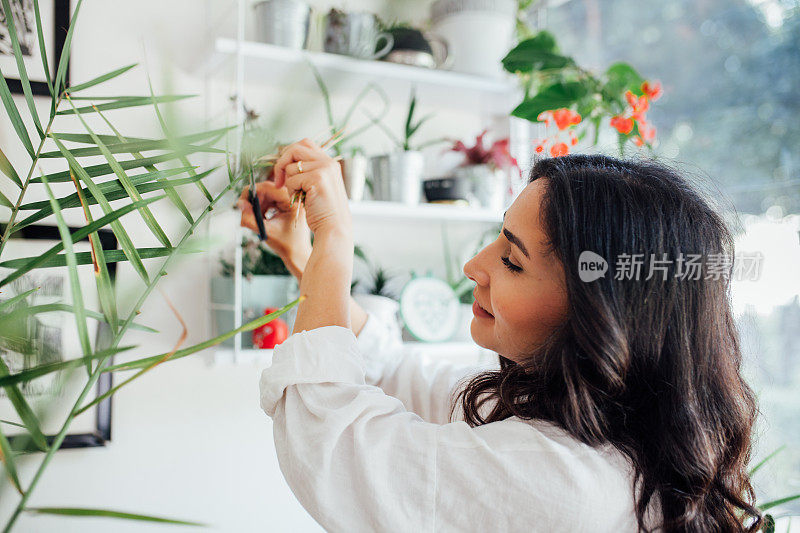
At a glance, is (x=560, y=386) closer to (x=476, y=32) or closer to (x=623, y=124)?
(x=623, y=124)

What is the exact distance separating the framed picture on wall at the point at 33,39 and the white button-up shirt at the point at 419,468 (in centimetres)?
83

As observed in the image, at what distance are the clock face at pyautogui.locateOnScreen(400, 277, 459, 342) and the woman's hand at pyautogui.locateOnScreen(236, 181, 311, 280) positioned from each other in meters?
0.40

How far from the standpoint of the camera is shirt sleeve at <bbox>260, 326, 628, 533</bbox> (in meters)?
0.68

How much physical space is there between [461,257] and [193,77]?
74cm

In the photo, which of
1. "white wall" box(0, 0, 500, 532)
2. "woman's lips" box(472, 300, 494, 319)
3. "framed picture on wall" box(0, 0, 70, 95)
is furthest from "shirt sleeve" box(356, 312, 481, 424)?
"framed picture on wall" box(0, 0, 70, 95)

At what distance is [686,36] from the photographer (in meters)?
1.56

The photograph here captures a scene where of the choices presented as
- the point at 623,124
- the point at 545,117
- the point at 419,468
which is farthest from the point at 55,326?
the point at 623,124

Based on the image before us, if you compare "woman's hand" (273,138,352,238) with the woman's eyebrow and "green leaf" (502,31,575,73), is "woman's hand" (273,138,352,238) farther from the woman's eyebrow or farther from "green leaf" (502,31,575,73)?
"green leaf" (502,31,575,73)

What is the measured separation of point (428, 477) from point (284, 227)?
1.63 ft

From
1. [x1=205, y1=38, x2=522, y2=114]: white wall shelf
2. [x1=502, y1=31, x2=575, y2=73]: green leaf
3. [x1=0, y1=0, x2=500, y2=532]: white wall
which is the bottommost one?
[x1=0, y1=0, x2=500, y2=532]: white wall

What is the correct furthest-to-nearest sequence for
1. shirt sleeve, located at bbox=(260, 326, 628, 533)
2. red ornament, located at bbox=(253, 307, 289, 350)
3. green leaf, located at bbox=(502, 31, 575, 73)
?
green leaf, located at bbox=(502, 31, 575, 73) < red ornament, located at bbox=(253, 307, 289, 350) < shirt sleeve, located at bbox=(260, 326, 628, 533)

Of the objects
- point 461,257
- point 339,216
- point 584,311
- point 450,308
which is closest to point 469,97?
point 461,257

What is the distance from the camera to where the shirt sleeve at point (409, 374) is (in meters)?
1.06

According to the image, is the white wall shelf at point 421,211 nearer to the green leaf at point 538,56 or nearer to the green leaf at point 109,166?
the green leaf at point 538,56
